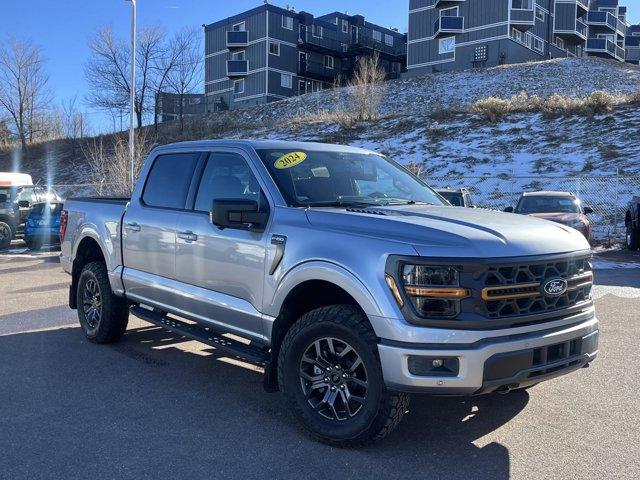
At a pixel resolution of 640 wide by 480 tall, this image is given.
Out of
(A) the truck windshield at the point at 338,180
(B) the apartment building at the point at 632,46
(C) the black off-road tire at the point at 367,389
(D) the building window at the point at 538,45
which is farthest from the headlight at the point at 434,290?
(B) the apartment building at the point at 632,46

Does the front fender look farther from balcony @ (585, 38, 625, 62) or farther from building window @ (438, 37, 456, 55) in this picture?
balcony @ (585, 38, 625, 62)

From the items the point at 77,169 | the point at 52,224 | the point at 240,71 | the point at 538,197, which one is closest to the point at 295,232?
the point at 538,197

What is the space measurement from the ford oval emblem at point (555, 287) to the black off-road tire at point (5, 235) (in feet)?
55.1

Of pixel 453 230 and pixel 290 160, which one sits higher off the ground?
pixel 290 160

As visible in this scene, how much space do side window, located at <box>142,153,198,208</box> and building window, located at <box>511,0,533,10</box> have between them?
5179 centimetres

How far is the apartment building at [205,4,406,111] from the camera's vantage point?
197 ft

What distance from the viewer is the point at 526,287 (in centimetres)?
367

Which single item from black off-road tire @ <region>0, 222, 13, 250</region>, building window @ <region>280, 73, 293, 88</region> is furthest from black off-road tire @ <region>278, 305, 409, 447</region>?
building window @ <region>280, 73, 293, 88</region>

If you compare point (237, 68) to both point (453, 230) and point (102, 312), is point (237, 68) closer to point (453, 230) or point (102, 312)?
point (102, 312)

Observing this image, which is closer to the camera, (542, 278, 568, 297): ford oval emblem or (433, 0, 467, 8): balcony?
(542, 278, 568, 297): ford oval emblem

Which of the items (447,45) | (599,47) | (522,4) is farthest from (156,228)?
(599,47)

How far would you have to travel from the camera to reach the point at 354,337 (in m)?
3.81

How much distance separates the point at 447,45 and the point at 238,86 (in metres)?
21.2

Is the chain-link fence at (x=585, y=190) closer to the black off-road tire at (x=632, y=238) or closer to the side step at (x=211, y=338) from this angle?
the black off-road tire at (x=632, y=238)
